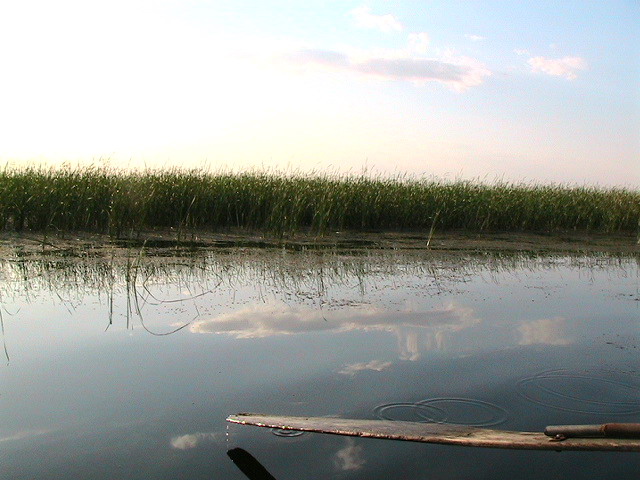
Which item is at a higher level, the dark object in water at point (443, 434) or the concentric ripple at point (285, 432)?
the dark object in water at point (443, 434)

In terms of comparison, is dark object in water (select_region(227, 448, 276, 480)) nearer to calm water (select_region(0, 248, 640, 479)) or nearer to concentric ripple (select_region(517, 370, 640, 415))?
calm water (select_region(0, 248, 640, 479))

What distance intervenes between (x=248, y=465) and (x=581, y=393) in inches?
76.2

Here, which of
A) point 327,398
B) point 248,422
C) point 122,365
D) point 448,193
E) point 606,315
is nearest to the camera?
point 248,422

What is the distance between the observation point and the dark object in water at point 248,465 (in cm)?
266

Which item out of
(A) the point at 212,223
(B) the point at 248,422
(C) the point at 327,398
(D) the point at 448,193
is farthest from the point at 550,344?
(D) the point at 448,193

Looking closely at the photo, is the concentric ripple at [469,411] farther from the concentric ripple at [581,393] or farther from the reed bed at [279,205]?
the reed bed at [279,205]

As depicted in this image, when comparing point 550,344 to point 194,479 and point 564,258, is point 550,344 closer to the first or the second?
point 194,479

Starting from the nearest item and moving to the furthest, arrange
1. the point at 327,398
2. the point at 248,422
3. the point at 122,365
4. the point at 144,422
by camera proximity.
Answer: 1. the point at 248,422
2. the point at 144,422
3. the point at 327,398
4. the point at 122,365

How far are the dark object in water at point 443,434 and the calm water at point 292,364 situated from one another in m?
0.13

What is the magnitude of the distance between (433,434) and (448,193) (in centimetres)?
990

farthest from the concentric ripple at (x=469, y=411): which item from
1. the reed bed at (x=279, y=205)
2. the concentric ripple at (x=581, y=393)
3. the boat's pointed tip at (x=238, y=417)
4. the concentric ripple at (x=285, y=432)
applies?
the reed bed at (x=279, y=205)

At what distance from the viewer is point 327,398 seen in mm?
3465

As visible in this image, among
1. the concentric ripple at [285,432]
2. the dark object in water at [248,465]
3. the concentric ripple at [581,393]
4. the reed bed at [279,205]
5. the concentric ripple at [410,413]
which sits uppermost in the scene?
the reed bed at [279,205]

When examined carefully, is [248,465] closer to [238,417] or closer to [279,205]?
[238,417]
